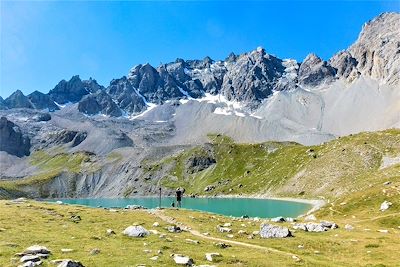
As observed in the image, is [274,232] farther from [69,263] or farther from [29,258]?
[29,258]

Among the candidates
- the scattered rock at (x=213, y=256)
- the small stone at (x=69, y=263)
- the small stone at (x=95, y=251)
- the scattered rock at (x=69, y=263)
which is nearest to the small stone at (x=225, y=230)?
the scattered rock at (x=213, y=256)

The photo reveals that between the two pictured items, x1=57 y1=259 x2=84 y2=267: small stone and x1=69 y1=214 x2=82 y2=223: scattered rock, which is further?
x1=69 y1=214 x2=82 y2=223: scattered rock

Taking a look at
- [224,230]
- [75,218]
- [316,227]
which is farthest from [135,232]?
[316,227]

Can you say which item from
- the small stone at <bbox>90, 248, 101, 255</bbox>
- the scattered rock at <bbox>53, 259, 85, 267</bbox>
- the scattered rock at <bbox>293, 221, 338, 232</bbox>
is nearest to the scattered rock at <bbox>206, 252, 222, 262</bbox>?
the small stone at <bbox>90, 248, 101, 255</bbox>

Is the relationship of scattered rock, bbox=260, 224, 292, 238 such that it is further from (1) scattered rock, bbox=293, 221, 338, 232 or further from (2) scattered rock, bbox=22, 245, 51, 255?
(2) scattered rock, bbox=22, 245, 51, 255

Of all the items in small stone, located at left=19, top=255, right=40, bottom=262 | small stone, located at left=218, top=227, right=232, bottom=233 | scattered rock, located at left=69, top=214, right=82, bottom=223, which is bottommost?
small stone, located at left=19, top=255, right=40, bottom=262

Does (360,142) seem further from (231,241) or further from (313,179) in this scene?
(231,241)

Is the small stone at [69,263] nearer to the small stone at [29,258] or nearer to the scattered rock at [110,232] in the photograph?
the small stone at [29,258]

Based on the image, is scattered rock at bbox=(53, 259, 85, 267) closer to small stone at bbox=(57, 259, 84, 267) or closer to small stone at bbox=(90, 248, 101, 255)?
small stone at bbox=(57, 259, 84, 267)

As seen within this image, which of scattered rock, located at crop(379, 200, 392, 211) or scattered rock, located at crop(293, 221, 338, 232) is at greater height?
scattered rock, located at crop(379, 200, 392, 211)

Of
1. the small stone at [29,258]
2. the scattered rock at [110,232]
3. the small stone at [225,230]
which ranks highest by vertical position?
the small stone at [225,230]

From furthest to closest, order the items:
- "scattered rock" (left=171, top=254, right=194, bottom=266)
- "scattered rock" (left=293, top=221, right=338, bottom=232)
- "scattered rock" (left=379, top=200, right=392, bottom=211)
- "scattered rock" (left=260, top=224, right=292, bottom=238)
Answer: "scattered rock" (left=379, top=200, right=392, bottom=211)
"scattered rock" (left=293, top=221, right=338, bottom=232)
"scattered rock" (left=260, top=224, right=292, bottom=238)
"scattered rock" (left=171, top=254, right=194, bottom=266)

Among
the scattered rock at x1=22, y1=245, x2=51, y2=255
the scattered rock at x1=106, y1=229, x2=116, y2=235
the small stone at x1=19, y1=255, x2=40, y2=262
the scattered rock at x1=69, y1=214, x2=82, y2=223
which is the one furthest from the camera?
the scattered rock at x1=69, y1=214, x2=82, y2=223

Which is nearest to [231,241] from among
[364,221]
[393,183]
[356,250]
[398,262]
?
[356,250]
